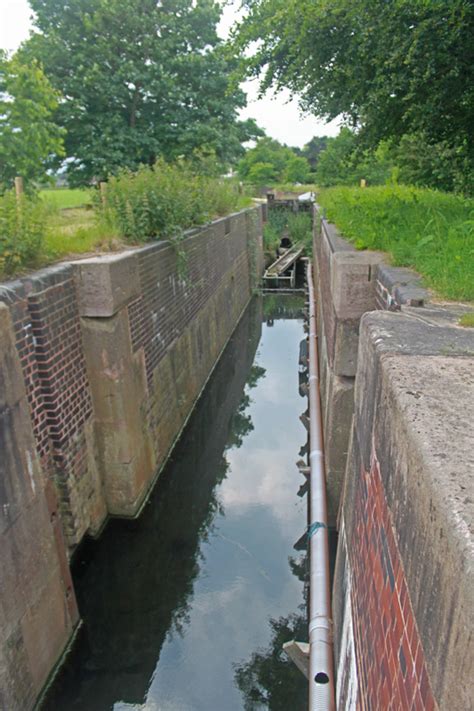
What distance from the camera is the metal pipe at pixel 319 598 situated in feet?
10.5

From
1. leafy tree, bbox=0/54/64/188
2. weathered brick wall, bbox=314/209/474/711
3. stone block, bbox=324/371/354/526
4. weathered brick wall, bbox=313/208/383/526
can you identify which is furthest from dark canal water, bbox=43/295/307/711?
leafy tree, bbox=0/54/64/188

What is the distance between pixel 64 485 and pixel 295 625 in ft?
8.63

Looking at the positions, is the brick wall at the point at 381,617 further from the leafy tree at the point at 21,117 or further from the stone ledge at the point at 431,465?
the leafy tree at the point at 21,117

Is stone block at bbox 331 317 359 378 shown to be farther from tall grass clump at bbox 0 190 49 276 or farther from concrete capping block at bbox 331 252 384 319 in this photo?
tall grass clump at bbox 0 190 49 276

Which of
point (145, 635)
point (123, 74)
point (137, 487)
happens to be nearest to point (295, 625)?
point (145, 635)

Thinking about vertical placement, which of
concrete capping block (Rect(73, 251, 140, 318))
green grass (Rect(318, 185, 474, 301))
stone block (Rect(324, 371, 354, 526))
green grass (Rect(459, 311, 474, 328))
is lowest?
stone block (Rect(324, 371, 354, 526))

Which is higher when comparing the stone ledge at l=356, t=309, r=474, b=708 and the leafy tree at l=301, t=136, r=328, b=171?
the leafy tree at l=301, t=136, r=328, b=171

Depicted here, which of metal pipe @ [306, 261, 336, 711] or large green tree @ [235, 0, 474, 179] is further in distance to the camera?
large green tree @ [235, 0, 474, 179]

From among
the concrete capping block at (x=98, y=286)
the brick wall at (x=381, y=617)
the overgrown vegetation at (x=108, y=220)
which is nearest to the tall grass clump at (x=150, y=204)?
the overgrown vegetation at (x=108, y=220)

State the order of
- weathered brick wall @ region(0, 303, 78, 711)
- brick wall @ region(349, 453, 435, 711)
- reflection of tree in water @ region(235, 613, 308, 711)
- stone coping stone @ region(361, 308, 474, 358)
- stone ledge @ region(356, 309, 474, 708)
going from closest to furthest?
stone ledge @ region(356, 309, 474, 708) < brick wall @ region(349, 453, 435, 711) < stone coping stone @ region(361, 308, 474, 358) < weathered brick wall @ region(0, 303, 78, 711) < reflection of tree in water @ region(235, 613, 308, 711)

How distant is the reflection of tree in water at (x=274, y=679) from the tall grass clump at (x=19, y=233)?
4.11m

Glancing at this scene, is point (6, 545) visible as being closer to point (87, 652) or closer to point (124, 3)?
point (87, 652)

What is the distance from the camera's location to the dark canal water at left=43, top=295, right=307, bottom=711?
444 cm

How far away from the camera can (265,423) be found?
31.3ft
